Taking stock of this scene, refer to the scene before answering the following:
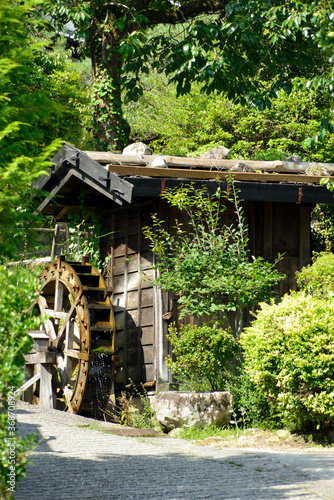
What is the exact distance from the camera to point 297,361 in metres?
7.29

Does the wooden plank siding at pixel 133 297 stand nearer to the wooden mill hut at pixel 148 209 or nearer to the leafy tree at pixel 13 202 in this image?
the wooden mill hut at pixel 148 209

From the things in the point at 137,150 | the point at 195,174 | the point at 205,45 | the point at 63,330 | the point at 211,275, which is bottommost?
the point at 63,330

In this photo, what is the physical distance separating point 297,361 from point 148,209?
435 cm

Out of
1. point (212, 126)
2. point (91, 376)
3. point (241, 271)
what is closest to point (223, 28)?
point (241, 271)

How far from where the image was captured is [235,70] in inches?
464

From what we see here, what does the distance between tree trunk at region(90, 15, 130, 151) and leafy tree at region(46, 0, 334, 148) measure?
2cm

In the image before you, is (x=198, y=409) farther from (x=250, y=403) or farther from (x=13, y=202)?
(x=13, y=202)

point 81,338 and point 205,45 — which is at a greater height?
point 205,45

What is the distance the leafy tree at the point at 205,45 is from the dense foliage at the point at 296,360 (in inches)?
101

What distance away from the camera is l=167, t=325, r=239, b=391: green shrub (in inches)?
336

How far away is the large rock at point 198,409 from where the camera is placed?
26.7 feet

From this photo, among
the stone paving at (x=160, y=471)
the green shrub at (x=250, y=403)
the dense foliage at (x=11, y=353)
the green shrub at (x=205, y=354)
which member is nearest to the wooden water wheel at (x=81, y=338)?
the green shrub at (x=205, y=354)

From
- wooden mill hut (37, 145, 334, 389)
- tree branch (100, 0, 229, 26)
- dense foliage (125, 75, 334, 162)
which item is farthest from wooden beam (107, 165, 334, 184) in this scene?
tree branch (100, 0, 229, 26)

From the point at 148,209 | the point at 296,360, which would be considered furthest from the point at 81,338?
the point at 296,360
